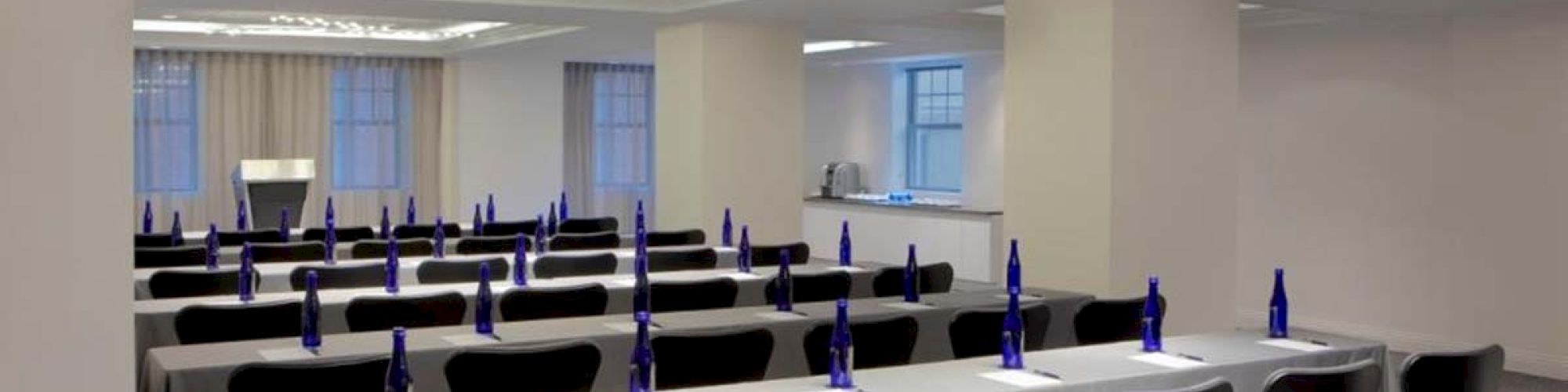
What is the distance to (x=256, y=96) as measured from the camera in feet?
51.2

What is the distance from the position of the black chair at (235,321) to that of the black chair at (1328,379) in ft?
12.5

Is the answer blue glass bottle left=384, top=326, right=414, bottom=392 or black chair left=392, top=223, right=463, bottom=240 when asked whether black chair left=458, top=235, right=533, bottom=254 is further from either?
blue glass bottle left=384, top=326, right=414, bottom=392

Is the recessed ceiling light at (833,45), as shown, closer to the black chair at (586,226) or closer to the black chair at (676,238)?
the black chair at (586,226)

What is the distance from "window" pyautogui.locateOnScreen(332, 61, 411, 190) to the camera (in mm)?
16188

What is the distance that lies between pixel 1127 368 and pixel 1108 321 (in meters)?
1.49

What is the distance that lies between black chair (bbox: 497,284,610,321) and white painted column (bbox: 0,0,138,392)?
385cm

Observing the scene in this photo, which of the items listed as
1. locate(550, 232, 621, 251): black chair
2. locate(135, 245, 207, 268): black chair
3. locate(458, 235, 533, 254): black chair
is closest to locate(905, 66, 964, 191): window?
locate(550, 232, 621, 251): black chair

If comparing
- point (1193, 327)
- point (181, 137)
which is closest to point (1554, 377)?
point (1193, 327)

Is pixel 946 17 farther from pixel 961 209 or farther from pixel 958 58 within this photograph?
pixel 958 58

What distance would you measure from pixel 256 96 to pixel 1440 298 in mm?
10747

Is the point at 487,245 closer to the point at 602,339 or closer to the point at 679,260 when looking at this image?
the point at 679,260

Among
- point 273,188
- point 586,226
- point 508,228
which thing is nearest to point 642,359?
point 508,228

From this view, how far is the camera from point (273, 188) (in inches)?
493

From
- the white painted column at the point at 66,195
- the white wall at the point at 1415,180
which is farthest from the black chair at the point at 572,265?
the white painted column at the point at 66,195
